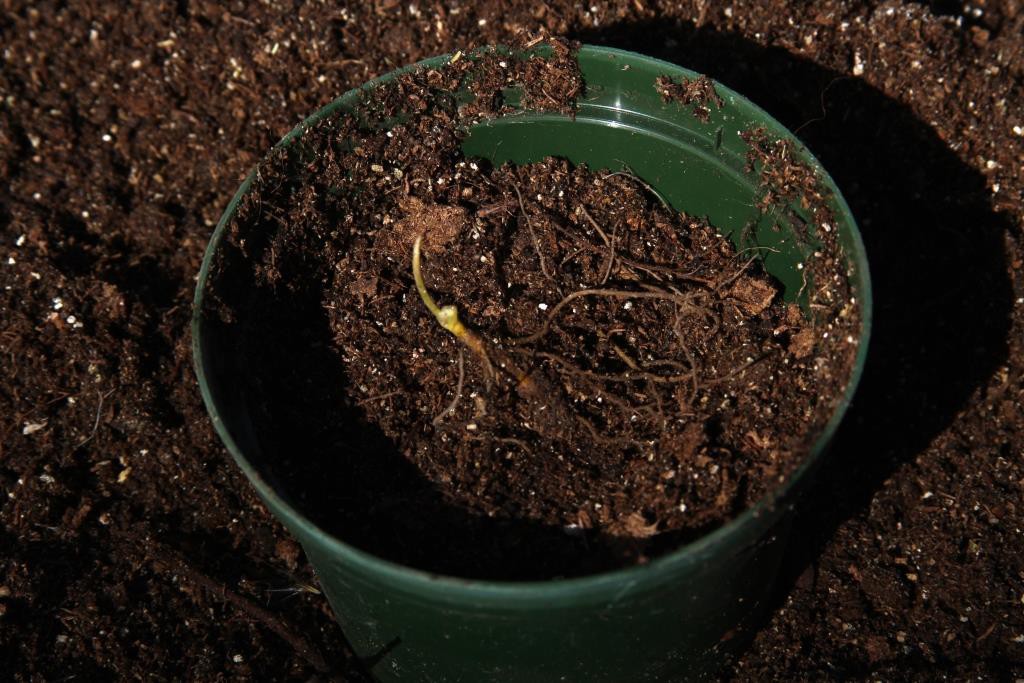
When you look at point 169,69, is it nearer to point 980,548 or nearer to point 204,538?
point 204,538

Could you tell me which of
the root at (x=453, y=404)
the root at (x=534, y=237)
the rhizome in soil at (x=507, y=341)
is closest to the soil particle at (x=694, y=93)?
the rhizome in soil at (x=507, y=341)

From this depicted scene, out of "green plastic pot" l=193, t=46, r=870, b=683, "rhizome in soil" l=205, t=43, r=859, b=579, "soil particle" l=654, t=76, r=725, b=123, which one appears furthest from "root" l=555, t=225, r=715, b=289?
"soil particle" l=654, t=76, r=725, b=123

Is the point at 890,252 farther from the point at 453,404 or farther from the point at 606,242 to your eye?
the point at 453,404

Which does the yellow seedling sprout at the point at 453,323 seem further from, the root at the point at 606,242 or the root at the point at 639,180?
the root at the point at 639,180


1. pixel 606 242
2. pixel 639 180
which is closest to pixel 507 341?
pixel 606 242

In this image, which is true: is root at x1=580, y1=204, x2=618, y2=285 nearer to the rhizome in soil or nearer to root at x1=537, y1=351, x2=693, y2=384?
the rhizome in soil

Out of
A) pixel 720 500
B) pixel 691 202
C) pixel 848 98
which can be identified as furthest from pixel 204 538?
pixel 848 98
